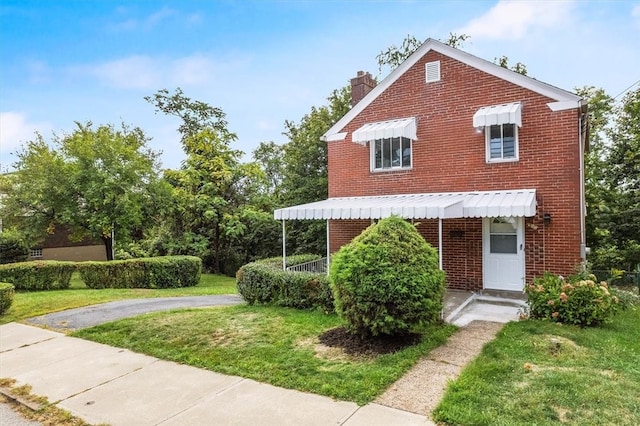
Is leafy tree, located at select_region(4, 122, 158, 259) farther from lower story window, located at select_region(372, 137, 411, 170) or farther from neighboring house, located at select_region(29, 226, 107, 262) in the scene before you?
lower story window, located at select_region(372, 137, 411, 170)

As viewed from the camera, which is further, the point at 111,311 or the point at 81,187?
the point at 81,187

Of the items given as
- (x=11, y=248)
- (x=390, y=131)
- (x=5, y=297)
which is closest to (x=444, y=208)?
(x=390, y=131)

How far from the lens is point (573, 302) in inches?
348

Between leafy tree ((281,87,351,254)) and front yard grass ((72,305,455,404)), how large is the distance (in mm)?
15337

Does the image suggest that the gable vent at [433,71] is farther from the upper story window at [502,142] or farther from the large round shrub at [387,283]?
the large round shrub at [387,283]

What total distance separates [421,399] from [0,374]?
721cm

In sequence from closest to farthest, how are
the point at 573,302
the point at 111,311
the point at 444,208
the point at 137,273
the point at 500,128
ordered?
the point at 573,302
the point at 444,208
the point at 111,311
the point at 500,128
the point at 137,273

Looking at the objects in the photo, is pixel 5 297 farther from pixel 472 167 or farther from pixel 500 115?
pixel 500 115

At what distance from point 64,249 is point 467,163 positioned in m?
35.1

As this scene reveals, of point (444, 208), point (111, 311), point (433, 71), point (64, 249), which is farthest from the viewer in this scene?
point (64, 249)

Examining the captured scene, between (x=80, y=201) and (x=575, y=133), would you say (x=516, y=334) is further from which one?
(x=80, y=201)

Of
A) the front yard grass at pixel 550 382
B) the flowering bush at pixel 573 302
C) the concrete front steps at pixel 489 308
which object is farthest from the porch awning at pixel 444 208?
the front yard grass at pixel 550 382

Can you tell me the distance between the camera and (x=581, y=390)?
5184mm

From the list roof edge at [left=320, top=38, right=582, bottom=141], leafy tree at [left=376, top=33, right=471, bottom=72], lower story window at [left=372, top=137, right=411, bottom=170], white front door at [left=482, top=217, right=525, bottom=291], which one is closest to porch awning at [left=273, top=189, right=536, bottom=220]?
white front door at [left=482, top=217, right=525, bottom=291]
